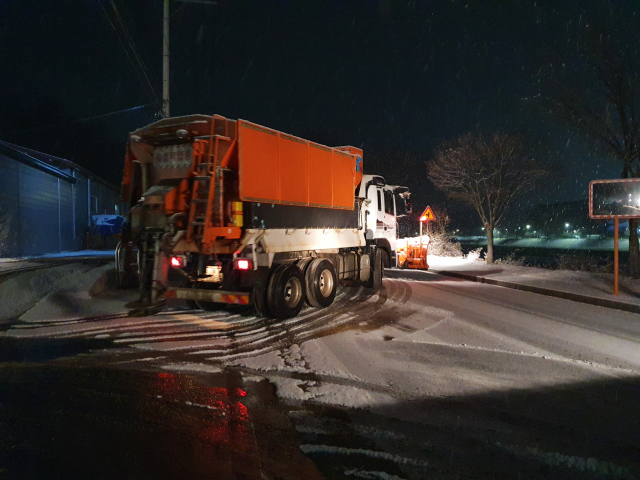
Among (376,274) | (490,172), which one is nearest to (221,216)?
(376,274)

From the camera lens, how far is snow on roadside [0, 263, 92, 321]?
9773mm

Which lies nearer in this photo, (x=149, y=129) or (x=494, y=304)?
(x=149, y=129)

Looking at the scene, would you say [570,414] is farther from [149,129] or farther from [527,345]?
[149,129]

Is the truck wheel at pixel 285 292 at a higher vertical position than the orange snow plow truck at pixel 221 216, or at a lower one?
lower

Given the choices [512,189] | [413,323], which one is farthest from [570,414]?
[512,189]

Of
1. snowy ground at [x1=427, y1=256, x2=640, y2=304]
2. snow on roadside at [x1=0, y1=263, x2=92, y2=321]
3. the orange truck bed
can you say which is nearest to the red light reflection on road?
the orange truck bed

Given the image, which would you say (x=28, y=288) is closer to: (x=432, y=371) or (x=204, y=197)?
(x=204, y=197)

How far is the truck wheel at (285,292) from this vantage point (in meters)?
8.88

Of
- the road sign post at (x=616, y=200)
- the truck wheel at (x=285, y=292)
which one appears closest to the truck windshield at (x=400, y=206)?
the road sign post at (x=616, y=200)

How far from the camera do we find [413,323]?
8758 millimetres

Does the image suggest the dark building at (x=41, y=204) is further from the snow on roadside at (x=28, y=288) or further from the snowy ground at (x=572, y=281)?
the snowy ground at (x=572, y=281)

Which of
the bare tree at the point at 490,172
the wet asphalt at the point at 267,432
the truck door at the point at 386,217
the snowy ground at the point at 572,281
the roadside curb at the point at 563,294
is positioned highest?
the bare tree at the point at 490,172

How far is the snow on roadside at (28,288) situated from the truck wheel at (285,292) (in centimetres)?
529

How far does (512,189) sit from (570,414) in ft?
71.3
